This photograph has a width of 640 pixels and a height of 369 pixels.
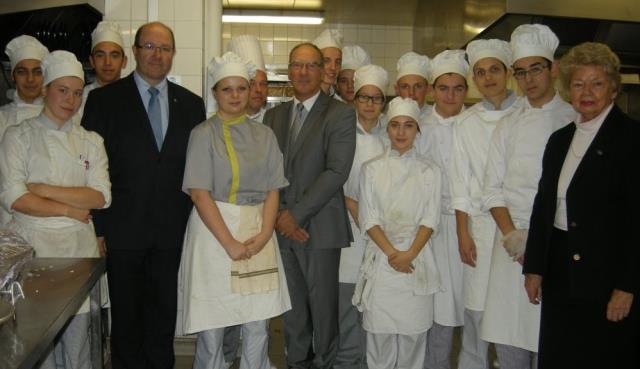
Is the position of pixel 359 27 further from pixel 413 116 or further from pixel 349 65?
pixel 413 116

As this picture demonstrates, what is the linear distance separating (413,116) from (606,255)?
103 cm

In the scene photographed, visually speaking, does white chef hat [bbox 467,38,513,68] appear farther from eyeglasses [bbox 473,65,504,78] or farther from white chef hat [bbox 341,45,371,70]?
white chef hat [bbox 341,45,371,70]

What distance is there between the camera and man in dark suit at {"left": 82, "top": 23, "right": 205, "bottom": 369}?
7.80ft

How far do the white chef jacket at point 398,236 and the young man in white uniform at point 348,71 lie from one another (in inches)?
32.0

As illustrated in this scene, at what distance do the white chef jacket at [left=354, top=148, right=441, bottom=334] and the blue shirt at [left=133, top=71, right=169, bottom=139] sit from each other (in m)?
0.92

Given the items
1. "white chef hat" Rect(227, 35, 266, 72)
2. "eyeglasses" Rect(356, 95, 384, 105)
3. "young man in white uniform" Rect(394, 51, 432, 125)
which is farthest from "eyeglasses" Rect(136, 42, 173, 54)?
"young man in white uniform" Rect(394, 51, 432, 125)

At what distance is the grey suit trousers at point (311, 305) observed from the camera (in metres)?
2.54

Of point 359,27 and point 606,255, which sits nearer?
point 606,255

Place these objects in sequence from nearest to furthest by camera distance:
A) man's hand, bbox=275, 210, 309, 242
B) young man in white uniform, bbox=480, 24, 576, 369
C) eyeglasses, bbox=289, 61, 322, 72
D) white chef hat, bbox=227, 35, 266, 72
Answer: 1. young man in white uniform, bbox=480, 24, 576, 369
2. man's hand, bbox=275, 210, 309, 242
3. eyeglasses, bbox=289, 61, 322, 72
4. white chef hat, bbox=227, 35, 266, 72

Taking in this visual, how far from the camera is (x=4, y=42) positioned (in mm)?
3129

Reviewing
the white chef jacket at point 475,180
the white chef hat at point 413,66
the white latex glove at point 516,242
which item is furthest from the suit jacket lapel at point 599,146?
the white chef hat at point 413,66

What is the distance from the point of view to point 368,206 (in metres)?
2.46

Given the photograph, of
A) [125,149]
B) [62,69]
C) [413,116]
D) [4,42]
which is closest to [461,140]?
[413,116]

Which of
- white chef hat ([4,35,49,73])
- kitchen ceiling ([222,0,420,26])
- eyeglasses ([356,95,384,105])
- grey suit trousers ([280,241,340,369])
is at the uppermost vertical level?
kitchen ceiling ([222,0,420,26])
